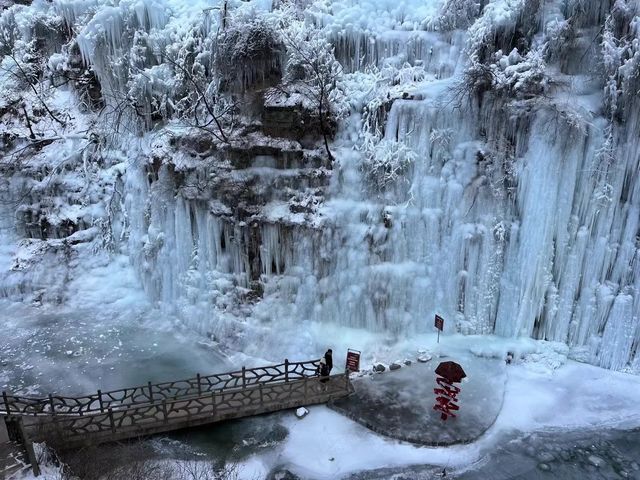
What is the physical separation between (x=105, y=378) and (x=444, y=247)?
30.4 feet

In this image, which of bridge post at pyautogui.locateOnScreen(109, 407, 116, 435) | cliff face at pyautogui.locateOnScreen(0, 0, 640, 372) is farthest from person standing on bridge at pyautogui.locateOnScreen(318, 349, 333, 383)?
bridge post at pyautogui.locateOnScreen(109, 407, 116, 435)

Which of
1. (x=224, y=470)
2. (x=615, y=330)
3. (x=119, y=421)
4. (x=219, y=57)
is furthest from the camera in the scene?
(x=219, y=57)

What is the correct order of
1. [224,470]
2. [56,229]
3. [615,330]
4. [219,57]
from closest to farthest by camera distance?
1. [224,470]
2. [615,330]
3. [219,57]
4. [56,229]

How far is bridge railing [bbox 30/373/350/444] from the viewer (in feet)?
32.4

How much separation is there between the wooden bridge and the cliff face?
240 centimetres

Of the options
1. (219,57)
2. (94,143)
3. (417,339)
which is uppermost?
(219,57)

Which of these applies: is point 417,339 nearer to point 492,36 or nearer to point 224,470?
point 224,470

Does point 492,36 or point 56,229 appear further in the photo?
point 56,229

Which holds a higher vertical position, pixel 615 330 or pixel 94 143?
pixel 94 143

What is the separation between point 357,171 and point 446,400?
20.8 ft

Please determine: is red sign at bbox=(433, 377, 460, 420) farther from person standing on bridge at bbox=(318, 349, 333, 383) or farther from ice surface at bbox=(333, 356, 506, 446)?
person standing on bridge at bbox=(318, 349, 333, 383)

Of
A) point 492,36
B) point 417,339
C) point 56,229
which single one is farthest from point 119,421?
point 492,36

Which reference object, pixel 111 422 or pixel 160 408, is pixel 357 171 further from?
pixel 111 422

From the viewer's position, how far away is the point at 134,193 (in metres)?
15.7
